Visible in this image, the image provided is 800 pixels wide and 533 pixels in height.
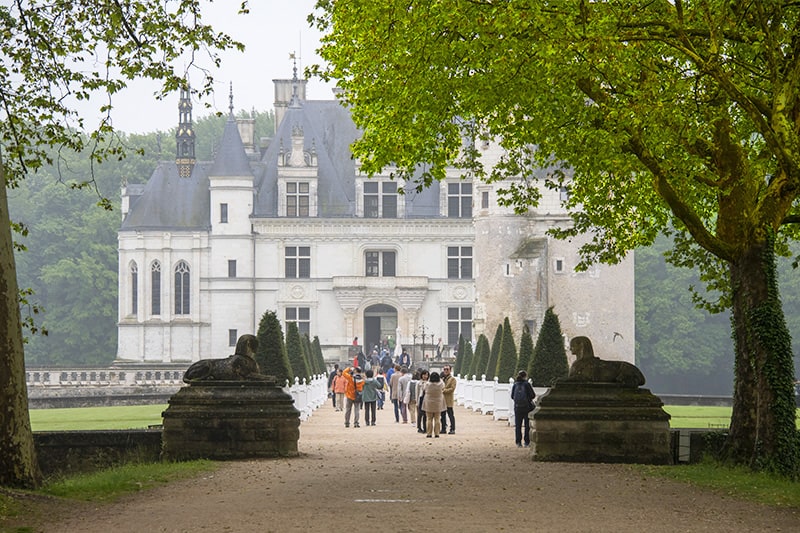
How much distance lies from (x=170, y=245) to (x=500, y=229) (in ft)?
52.8

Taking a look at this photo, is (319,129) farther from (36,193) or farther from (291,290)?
(36,193)

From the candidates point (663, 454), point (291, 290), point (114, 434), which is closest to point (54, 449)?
point (114, 434)

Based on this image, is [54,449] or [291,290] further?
[291,290]

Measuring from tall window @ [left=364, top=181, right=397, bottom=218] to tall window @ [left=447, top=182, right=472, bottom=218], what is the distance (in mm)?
2273

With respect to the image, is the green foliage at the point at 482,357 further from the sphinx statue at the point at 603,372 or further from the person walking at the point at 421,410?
the sphinx statue at the point at 603,372

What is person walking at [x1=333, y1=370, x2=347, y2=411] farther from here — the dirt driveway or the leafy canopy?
the dirt driveway

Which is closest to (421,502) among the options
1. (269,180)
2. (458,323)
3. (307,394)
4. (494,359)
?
(307,394)

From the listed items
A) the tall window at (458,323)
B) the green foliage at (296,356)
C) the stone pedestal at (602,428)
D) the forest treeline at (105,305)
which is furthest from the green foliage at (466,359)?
the forest treeline at (105,305)

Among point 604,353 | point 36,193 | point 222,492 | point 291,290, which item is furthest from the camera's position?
point 36,193

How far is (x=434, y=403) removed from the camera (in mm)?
20516

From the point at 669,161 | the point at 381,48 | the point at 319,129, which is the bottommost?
the point at 669,161

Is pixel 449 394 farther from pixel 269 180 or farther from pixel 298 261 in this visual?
pixel 269 180

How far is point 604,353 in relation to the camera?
154 feet

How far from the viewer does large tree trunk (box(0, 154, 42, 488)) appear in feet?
36.8
